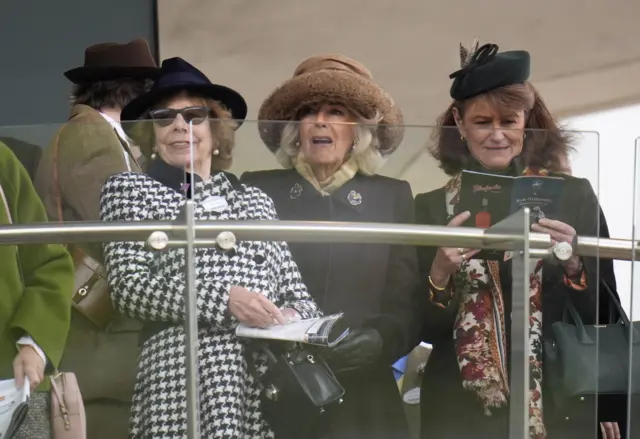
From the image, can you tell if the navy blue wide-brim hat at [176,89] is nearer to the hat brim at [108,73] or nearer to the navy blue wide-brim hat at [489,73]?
the hat brim at [108,73]

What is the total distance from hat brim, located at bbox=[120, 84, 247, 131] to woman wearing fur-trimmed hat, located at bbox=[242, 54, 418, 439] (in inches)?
17.5

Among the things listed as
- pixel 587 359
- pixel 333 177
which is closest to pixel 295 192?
pixel 333 177

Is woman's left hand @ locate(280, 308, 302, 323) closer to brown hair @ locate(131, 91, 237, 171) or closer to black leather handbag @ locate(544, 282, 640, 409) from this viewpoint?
brown hair @ locate(131, 91, 237, 171)

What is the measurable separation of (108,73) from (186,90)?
0.45 m

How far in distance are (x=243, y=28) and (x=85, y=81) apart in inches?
51.6

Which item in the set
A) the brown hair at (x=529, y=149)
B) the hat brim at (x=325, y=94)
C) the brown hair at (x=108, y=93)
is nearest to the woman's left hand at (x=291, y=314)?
the brown hair at (x=529, y=149)

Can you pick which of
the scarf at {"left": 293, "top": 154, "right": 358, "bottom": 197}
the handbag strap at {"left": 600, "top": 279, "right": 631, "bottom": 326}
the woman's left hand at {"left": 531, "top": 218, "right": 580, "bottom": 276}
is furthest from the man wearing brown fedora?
the handbag strap at {"left": 600, "top": 279, "right": 631, "bottom": 326}

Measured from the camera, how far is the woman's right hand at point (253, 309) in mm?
1606

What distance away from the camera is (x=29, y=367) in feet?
5.37

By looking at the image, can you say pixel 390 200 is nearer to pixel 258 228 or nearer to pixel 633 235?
pixel 258 228

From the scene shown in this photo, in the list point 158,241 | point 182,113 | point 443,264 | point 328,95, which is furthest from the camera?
point 328,95

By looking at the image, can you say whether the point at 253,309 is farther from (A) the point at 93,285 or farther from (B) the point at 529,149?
(B) the point at 529,149

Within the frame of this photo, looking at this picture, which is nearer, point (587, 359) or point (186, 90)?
point (587, 359)

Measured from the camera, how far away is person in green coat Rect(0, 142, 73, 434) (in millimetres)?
1636
